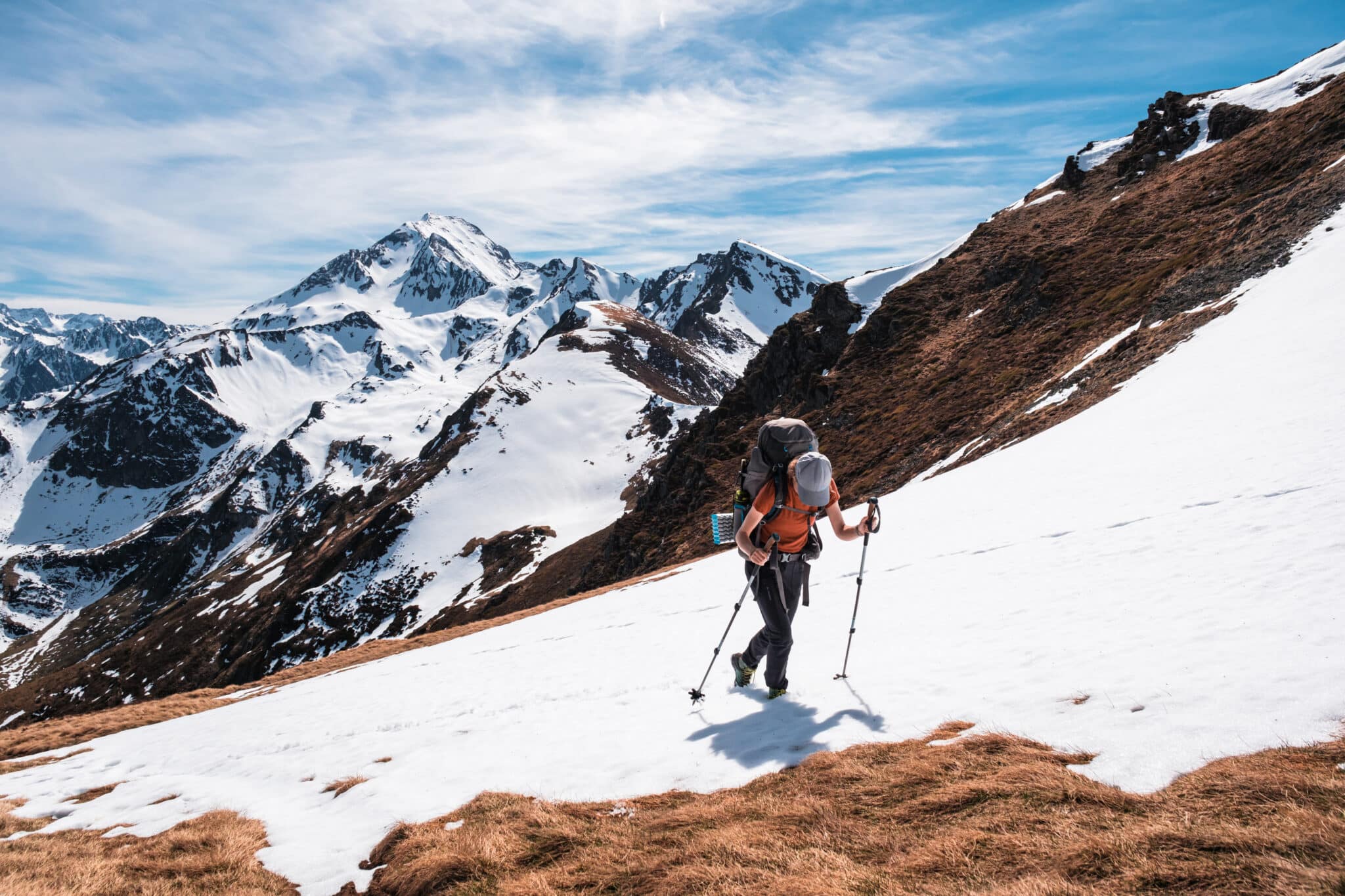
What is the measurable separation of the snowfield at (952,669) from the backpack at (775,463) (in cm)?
275

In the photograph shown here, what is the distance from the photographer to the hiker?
26.2 ft

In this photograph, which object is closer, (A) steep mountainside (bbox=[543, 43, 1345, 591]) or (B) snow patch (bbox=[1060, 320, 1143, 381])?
(A) steep mountainside (bbox=[543, 43, 1345, 591])

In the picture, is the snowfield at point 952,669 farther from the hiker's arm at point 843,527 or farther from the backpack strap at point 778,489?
the backpack strap at point 778,489

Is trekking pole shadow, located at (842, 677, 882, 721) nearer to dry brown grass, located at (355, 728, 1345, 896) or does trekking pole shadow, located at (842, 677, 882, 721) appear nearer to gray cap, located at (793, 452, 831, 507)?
dry brown grass, located at (355, 728, 1345, 896)

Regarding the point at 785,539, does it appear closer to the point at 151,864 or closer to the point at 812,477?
the point at 812,477

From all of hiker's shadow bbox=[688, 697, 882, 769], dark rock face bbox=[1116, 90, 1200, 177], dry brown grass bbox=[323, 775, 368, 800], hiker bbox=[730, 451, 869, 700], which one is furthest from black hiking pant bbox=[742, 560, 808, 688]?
dark rock face bbox=[1116, 90, 1200, 177]

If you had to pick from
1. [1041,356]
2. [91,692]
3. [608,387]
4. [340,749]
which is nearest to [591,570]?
[1041,356]

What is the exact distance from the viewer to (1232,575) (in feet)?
29.0

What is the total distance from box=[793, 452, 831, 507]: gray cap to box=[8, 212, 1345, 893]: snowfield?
2845mm

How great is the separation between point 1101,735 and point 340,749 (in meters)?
11.9

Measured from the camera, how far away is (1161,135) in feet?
210

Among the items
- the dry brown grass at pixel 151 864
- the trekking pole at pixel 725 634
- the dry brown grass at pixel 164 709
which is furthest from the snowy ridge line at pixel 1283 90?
the dry brown grass at pixel 151 864

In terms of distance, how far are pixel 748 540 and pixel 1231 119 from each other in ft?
247

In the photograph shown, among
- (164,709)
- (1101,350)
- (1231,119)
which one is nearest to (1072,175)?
(1231,119)
